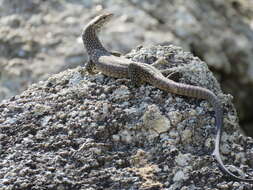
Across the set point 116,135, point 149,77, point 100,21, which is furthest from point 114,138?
point 100,21

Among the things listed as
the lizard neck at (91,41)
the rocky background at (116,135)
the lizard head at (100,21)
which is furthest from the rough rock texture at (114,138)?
the lizard head at (100,21)

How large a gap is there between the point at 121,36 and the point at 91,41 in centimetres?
362

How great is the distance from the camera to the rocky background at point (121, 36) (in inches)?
456

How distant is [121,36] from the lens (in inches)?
466

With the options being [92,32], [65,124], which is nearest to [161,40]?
[92,32]

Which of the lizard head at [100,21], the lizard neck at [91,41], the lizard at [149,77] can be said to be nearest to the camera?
the lizard at [149,77]

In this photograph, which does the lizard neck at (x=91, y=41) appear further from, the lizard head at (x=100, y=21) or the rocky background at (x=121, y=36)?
the rocky background at (x=121, y=36)

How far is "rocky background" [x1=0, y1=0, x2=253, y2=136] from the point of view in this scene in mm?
11594

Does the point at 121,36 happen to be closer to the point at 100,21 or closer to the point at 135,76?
the point at 100,21

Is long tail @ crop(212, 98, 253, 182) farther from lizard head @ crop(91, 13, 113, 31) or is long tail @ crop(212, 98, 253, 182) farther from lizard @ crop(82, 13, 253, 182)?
lizard head @ crop(91, 13, 113, 31)

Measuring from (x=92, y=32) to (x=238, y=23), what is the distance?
18.1 ft

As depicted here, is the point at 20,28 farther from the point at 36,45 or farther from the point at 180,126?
the point at 180,126

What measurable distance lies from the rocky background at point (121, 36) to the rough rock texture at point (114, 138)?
5223 millimetres

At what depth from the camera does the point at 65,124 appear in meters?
5.69
